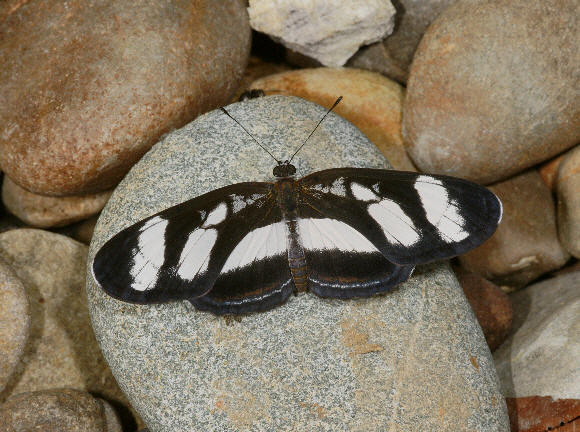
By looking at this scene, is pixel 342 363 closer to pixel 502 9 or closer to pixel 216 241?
pixel 216 241

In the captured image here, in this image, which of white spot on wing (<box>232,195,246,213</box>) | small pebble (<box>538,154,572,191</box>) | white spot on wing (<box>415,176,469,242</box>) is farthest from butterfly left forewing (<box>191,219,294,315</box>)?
small pebble (<box>538,154,572,191</box>)

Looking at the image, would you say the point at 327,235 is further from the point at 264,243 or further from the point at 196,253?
the point at 196,253

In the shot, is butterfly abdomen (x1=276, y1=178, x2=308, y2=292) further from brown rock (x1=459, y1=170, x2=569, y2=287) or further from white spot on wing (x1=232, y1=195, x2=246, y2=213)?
brown rock (x1=459, y1=170, x2=569, y2=287)

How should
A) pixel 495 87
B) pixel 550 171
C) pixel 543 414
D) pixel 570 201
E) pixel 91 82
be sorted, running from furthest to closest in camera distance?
pixel 550 171
pixel 570 201
pixel 495 87
pixel 91 82
pixel 543 414

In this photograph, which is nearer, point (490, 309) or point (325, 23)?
point (490, 309)

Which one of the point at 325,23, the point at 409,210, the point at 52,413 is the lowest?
the point at 52,413

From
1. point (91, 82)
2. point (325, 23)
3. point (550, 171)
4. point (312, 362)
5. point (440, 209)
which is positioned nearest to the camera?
point (440, 209)

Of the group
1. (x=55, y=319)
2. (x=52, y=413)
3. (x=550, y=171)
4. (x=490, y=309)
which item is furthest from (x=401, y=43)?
(x=52, y=413)

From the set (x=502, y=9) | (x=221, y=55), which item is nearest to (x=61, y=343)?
(x=221, y=55)
